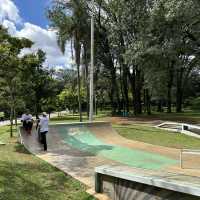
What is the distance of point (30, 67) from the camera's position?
20438mm

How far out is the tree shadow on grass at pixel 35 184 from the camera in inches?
333

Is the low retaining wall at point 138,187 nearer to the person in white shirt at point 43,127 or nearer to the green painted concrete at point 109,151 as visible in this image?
the green painted concrete at point 109,151

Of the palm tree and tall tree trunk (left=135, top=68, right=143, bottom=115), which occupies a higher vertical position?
the palm tree

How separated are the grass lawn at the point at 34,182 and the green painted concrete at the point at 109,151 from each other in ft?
10.0

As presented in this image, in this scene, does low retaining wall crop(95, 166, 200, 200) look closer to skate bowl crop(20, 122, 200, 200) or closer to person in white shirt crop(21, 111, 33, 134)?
skate bowl crop(20, 122, 200, 200)

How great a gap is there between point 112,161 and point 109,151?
235cm

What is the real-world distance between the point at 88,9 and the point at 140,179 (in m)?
33.8

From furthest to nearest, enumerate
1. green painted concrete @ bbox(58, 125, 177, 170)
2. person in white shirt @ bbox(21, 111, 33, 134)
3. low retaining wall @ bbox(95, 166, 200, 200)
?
person in white shirt @ bbox(21, 111, 33, 134)
green painted concrete @ bbox(58, 125, 177, 170)
low retaining wall @ bbox(95, 166, 200, 200)

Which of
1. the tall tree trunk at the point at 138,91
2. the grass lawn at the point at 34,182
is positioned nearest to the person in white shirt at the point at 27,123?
the grass lawn at the point at 34,182

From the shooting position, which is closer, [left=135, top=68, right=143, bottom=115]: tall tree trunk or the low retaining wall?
the low retaining wall

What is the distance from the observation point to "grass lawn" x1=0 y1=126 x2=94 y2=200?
8.50 meters

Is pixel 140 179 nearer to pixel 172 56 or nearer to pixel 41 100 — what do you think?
pixel 172 56

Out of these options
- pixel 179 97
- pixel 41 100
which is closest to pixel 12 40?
pixel 41 100

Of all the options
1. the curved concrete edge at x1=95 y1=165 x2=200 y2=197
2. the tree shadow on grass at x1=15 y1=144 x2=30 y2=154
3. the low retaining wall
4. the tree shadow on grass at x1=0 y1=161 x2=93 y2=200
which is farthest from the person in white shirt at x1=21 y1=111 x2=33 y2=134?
the curved concrete edge at x1=95 y1=165 x2=200 y2=197
